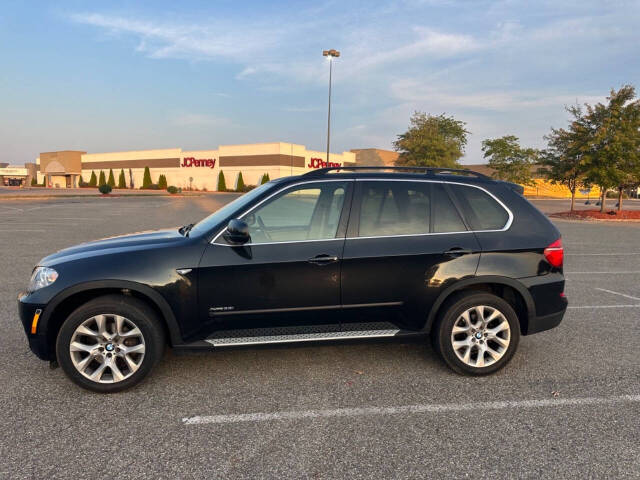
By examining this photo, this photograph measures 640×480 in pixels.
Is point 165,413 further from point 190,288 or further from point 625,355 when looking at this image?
point 625,355

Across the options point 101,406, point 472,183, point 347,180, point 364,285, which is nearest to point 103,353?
point 101,406

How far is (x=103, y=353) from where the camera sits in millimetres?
3506

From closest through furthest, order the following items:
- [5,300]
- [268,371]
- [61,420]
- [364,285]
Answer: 1. [61,420]
2. [364,285]
3. [268,371]
4. [5,300]

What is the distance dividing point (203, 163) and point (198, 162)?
1119 mm

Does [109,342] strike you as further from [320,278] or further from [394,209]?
[394,209]

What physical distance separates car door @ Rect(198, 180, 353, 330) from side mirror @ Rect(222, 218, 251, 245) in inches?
2.0

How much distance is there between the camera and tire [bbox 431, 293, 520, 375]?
3.88m

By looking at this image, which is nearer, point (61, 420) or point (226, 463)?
point (226, 463)

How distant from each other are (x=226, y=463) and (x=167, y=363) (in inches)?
69.1

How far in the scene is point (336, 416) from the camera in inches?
127

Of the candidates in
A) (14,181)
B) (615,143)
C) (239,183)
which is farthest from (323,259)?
(14,181)

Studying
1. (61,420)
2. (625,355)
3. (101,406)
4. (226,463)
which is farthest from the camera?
(625,355)

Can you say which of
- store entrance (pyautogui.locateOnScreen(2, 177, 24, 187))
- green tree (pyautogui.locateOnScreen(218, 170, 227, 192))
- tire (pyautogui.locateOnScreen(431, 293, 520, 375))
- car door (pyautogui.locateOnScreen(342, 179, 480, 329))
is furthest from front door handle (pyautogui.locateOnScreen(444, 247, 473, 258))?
store entrance (pyautogui.locateOnScreen(2, 177, 24, 187))

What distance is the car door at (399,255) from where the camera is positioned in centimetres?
377
